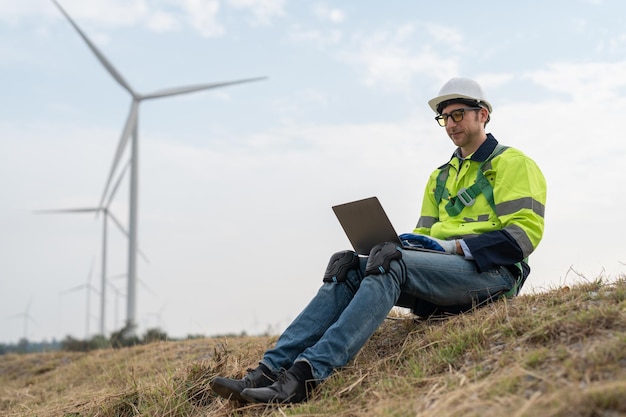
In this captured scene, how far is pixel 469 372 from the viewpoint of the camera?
3691 millimetres

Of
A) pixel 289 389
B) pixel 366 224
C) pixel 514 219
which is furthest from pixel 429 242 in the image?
pixel 289 389

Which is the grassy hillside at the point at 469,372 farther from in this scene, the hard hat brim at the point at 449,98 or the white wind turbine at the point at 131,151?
the white wind turbine at the point at 131,151

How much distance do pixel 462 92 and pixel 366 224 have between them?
1.19 meters

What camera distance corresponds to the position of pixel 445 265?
4.44 meters

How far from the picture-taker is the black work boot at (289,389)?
409 cm

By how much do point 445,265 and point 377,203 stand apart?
586 mm

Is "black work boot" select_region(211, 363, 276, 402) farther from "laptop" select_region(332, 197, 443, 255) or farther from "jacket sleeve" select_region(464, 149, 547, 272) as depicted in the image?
"jacket sleeve" select_region(464, 149, 547, 272)

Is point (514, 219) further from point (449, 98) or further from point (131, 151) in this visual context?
point (131, 151)

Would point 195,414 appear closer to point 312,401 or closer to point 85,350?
point 312,401

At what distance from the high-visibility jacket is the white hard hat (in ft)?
0.91

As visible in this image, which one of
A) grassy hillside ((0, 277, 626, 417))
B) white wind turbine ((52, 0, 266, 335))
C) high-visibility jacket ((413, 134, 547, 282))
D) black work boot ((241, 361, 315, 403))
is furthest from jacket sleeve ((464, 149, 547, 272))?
white wind turbine ((52, 0, 266, 335))

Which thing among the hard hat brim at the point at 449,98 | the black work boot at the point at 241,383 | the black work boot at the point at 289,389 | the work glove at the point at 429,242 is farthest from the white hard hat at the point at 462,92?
the black work boot at the point at 241,383

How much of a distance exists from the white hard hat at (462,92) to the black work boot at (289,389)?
207 centimetres

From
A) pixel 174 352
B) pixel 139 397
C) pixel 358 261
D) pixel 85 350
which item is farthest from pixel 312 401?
pixel 85 350
